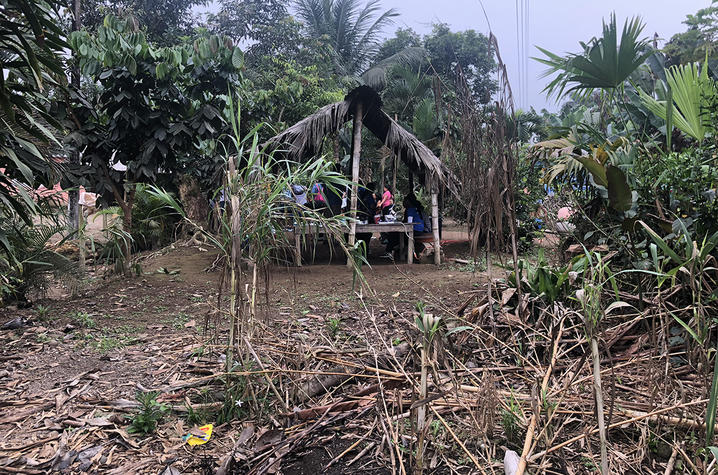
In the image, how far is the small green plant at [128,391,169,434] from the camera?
2609 millimetres

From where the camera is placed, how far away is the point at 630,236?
404cm

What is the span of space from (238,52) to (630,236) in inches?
205

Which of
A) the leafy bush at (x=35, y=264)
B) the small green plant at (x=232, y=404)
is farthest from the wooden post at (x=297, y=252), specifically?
the leafy bush at (x=35, y=264)

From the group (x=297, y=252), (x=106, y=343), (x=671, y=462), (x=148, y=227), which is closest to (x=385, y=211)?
(x=148, y=227)

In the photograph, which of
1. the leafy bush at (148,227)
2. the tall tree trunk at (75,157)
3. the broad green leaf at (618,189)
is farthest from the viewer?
the leafy bush at (148,227)

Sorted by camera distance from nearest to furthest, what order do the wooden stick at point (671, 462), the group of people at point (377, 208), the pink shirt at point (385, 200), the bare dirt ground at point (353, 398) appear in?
the wooden stick at point (671, 462), the bare dirt ground at point (353, 398), the group of people at point (377, 208), the pink shirt at point (385, 200)

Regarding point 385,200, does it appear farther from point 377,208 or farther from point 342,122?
point 342,122

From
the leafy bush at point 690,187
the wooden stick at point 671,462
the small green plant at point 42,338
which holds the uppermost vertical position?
the leafy bush at point 690,187

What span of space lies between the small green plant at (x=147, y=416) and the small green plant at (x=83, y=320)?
225cm

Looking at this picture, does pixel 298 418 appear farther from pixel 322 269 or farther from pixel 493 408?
pixel 322 269

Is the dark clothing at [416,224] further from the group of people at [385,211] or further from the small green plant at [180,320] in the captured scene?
the small green plant at [180,320]

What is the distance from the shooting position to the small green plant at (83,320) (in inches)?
184

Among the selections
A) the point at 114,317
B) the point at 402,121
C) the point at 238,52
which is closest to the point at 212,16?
the point at 402,121

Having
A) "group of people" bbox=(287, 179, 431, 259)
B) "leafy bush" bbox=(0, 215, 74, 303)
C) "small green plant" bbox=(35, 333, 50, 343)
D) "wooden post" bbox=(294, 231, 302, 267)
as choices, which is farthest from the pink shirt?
"small green plant" bbox=(35, 333, 50, 343)
